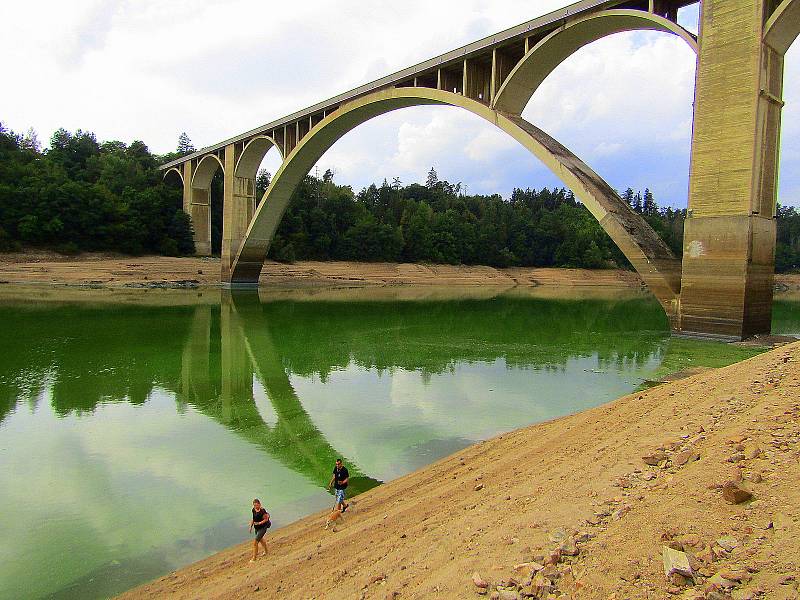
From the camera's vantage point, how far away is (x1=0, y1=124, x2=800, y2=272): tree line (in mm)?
36875

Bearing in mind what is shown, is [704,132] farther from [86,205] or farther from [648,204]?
[648,204]

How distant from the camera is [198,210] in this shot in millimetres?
43781

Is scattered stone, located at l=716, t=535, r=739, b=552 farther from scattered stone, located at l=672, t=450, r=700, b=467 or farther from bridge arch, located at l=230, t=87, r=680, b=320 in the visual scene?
bridge arch, located at l=230, t=87, r=680, b=320

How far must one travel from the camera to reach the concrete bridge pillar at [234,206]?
117 feet

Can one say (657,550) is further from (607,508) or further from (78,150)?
(78,150)

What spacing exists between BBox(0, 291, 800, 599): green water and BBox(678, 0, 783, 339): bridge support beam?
1408 mm

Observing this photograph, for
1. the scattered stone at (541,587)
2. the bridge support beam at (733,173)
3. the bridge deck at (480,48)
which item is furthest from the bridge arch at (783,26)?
the scattered stone at (541,587)

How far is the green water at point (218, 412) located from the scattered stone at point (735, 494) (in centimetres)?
357

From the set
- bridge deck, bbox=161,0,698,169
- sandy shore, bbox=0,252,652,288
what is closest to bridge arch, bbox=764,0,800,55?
bridge deck, bbox=161,0,698,169

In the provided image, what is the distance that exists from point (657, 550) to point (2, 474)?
6317mm

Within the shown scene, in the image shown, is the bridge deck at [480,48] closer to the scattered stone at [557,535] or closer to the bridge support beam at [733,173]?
the bridge support beam at [733,173]

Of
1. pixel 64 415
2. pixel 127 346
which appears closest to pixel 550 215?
pixel 127 346

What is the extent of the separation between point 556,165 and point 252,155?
75.9ft

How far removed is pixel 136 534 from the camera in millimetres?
4785
